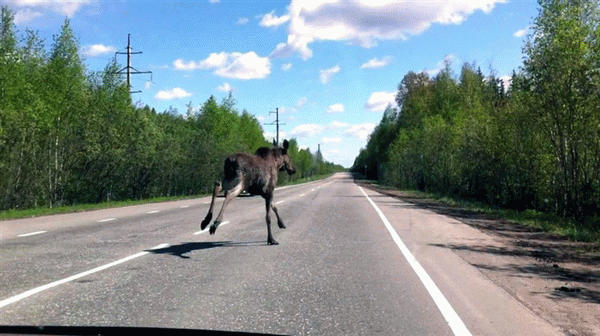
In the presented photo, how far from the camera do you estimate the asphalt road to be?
5.30m

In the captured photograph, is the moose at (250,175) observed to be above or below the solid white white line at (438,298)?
above

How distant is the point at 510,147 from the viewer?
2733cm

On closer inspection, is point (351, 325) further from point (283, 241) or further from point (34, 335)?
point (283, 241)

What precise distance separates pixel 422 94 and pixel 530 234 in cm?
6673

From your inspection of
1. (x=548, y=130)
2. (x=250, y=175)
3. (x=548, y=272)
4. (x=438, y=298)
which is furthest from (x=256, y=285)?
(x=548, y=130)

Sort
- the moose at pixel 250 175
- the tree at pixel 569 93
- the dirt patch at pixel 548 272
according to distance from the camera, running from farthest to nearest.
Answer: the tree at pixel 569 93 → the moose at pixel 250 175 → the dirt patch at pixel 548 272

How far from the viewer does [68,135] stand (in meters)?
33.1

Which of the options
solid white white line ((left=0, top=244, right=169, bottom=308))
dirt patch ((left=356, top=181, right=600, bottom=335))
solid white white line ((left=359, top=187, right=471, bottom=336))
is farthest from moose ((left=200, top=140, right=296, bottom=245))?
dirt patch ((left=356, top=181, right=600, bottom=335))

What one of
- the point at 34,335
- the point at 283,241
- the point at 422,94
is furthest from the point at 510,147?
the point at 422,94

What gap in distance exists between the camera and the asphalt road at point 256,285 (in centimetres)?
530

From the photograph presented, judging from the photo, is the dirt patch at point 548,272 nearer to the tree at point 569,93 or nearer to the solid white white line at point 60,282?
the solid white white line at point 60,282

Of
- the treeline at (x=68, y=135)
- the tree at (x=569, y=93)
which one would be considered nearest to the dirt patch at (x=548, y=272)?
the tree at (x=569, y=93)

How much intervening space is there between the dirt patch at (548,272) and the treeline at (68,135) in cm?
2270

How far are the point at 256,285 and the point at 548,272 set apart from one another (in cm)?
474
